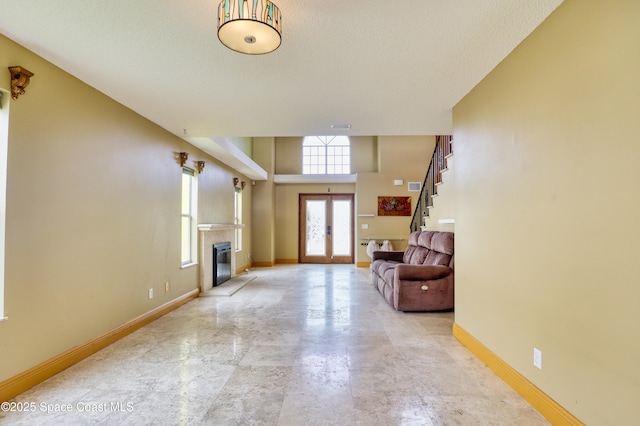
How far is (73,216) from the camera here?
2.68 m

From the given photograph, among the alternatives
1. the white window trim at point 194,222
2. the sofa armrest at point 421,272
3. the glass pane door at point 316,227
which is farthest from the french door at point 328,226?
the sofa armrest at point 421,272

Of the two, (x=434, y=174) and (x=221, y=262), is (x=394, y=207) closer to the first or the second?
(x=434, y=174)

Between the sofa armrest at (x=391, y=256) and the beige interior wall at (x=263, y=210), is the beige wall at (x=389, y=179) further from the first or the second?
the beige interior wall at (x=263, y=210)

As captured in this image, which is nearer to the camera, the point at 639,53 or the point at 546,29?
the point at 639,53

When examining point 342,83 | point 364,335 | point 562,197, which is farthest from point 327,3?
point 364,335

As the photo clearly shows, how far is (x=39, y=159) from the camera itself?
237 cm

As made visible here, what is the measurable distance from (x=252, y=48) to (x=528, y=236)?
6.78 ft

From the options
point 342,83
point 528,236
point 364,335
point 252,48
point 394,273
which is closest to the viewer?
point 252,48

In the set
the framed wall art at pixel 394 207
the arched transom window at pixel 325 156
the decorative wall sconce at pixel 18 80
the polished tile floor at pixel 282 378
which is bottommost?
the polished tile floor at pixel 282 378

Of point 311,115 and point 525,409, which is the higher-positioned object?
point 311,115

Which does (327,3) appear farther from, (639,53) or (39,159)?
(39,159)

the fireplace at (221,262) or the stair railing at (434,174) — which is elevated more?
the stair railing at (434,174)

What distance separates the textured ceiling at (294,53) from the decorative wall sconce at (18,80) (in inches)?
7.9

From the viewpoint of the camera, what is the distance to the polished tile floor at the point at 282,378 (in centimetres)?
194
